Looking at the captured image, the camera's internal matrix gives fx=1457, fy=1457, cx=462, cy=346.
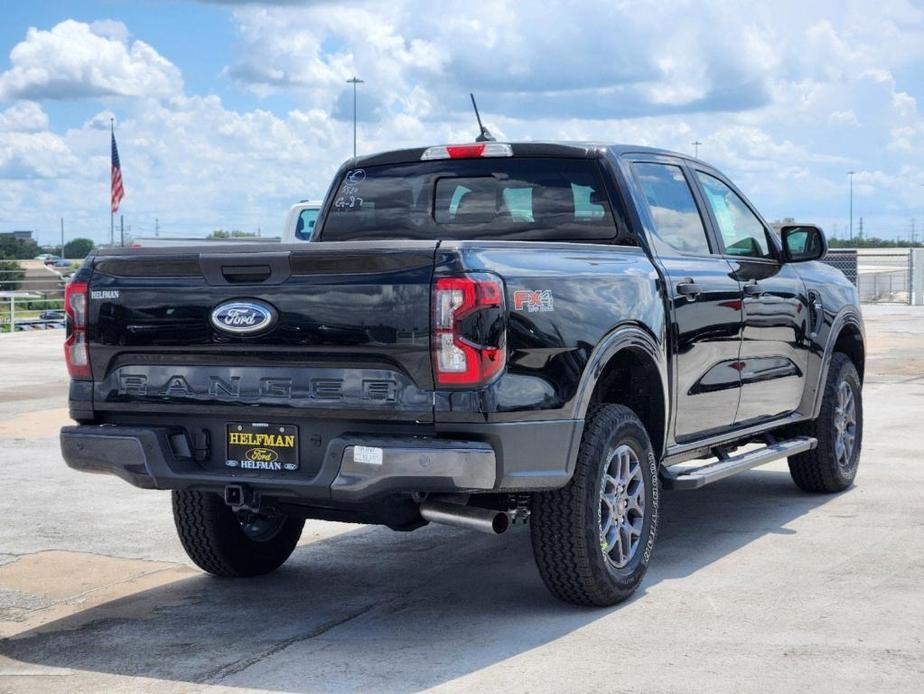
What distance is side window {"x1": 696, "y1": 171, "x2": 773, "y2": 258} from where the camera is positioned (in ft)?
25.4

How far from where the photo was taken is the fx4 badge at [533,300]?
5.43m

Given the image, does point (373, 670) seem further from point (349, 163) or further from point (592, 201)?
point (349, 163)

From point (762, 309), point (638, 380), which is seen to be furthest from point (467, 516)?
point (762, 309)

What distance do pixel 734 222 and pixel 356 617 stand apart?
325 centimetres

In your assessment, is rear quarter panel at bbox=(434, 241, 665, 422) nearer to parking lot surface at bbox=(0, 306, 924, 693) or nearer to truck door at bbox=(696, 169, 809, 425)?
parking lot surface at bbox=(0, 306, 924, 693)

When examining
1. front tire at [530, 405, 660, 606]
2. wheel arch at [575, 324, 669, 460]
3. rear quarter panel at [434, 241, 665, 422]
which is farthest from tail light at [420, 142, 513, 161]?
front tire at [530, 405, 660, 606]

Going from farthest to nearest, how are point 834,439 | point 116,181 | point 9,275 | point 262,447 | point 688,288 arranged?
1. point 9,275
2. point 116,181
3. point 834,439
4. point 688,288
5. point 262,447

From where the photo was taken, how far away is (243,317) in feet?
18.3

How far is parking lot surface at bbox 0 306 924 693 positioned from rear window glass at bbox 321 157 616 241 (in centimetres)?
162

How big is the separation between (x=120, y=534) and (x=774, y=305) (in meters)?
3.79

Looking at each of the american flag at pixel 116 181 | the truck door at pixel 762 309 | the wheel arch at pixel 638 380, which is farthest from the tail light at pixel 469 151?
the american flag at pixel 116 181

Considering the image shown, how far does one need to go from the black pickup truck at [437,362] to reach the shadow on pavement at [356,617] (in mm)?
291

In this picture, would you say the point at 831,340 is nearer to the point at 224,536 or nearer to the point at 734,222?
the point at 734,222

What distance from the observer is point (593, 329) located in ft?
19.3
